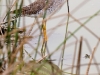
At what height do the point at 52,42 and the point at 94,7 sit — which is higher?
the point at 94,7

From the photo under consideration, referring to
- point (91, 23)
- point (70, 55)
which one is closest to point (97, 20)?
point (91, 23)

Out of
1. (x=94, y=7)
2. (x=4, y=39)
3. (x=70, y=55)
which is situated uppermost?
(x=94, y=7)

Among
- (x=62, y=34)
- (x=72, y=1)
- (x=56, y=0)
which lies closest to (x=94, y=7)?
(x=72, y=1)

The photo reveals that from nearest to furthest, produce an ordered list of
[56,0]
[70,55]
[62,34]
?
[70,55] < [62,34] < [56,0]

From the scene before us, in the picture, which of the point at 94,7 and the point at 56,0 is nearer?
the point at 94,7

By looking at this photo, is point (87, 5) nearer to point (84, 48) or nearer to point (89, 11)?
point (89, 11)

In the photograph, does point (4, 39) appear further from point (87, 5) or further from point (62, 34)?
point (87, 5)

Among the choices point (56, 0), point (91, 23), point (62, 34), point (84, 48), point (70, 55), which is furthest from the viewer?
point (56, 0)

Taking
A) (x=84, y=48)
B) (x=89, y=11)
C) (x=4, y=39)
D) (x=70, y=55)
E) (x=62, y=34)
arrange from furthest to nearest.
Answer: (x=89, y=11)
(x=62, y=34)
(x=84, y=48)
(x=70, y=55)
(x=4, y=39)

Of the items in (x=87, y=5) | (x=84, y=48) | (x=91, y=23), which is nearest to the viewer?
(x=84, y=48)
